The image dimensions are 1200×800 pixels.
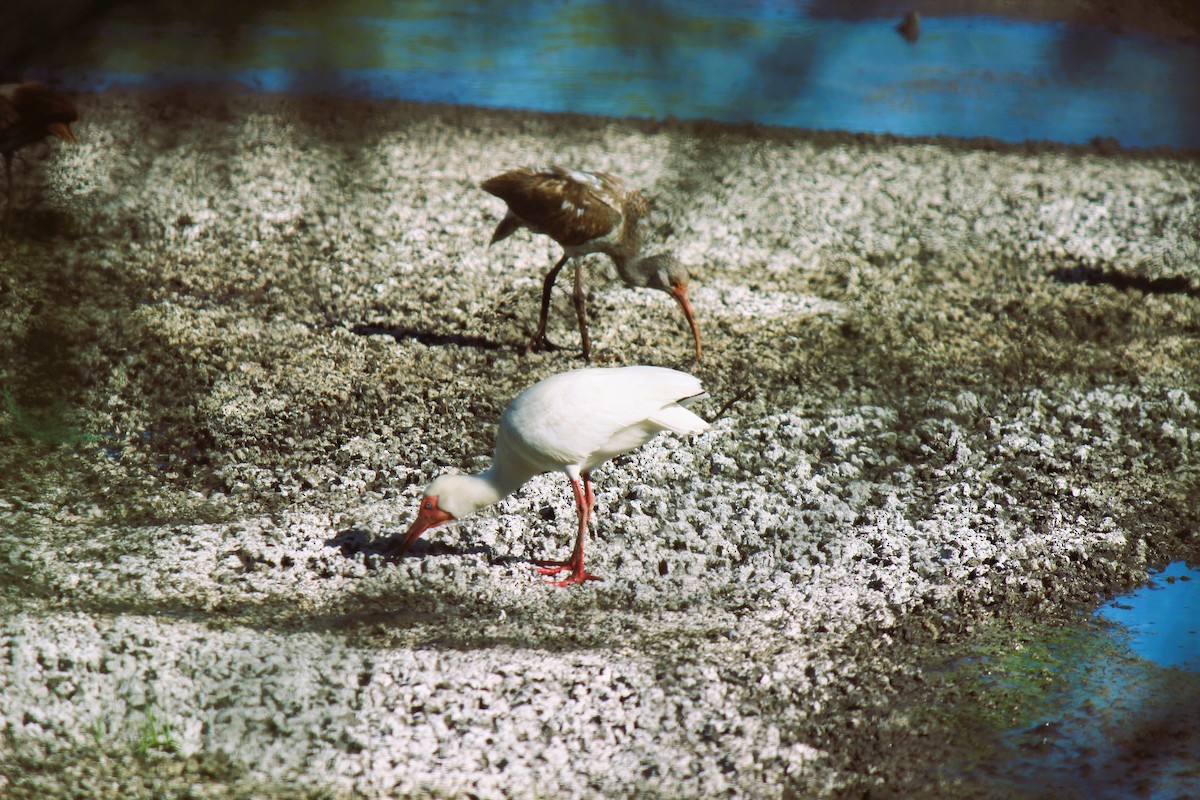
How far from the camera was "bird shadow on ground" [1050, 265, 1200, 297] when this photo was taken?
5059 mm

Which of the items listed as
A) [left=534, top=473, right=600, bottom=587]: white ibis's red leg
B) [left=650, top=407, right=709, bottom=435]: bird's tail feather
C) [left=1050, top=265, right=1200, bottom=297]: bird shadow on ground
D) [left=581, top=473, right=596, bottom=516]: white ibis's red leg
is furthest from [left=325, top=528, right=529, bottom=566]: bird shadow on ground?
[left=1050, top=265, right=1200, bottom=297]: bird shadow on ground

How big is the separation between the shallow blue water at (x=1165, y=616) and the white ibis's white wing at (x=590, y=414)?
1.36 metres

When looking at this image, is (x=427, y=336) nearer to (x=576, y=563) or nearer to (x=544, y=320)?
(x=544, y=320)

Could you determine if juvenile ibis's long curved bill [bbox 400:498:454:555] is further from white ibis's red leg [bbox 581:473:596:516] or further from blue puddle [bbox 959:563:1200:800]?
blue puddle [bbox 959:563:1200:800]

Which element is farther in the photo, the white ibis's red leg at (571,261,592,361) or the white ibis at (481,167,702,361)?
the white ibis's red leg at (571,261,592,361)

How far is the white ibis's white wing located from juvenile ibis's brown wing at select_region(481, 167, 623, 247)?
133 cm

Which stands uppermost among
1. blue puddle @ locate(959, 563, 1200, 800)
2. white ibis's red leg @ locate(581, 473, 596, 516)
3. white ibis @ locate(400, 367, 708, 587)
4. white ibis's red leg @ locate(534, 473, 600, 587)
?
white ibis @ locate(400, 367, 708, 587)

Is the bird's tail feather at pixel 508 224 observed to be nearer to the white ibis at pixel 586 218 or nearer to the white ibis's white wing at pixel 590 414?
the white ibis at pixel 586 218

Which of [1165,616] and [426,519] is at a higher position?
[426,519]

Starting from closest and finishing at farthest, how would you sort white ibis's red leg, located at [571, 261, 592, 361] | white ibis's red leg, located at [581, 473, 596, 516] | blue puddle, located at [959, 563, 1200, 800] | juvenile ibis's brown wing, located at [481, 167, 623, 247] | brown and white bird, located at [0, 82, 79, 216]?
blue puddle, located at [959, 563, 1200, 800], brown and white bird, located at [0, 82, 79, 216], white ibis's red leg, located at [581, 473, 596, 516], juvenile ibis's brown wing, located at [481, 167, 623, 247], white ibis's red leg, located at [571, 261, 592, 361]

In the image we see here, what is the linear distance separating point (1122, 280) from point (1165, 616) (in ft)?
9.29

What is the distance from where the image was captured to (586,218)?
3961 millimetres

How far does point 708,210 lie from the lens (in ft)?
18.5

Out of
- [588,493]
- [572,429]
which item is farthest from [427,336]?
[572,429]
